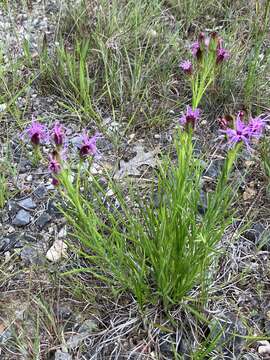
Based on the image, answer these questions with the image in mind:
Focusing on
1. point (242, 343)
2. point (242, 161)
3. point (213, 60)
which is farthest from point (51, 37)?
point (242, 343)

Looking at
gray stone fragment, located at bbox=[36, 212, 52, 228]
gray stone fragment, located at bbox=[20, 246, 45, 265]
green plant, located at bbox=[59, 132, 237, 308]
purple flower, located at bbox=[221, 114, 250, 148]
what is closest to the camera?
purple flower, located at bbox=[221, 114, 250, 148]

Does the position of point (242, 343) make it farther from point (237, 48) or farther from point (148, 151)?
point (237, 48)

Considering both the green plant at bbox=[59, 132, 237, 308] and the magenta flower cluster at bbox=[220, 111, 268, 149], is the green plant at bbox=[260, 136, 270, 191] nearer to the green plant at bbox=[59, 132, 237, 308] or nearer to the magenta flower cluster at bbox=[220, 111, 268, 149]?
the green plant at bbox=[59, 132, 237, 308]

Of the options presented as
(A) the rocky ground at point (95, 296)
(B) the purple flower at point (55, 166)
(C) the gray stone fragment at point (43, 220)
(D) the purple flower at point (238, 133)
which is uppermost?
(D) the purple flower at point (238, 133)

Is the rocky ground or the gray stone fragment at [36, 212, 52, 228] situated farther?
the gray stone fragment at [36, 212, 52, 228]

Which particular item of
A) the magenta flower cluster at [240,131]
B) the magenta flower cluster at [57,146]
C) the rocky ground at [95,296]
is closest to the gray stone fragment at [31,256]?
the rocky ground at [95,296]

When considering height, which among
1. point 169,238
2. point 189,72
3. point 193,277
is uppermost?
point 189,72

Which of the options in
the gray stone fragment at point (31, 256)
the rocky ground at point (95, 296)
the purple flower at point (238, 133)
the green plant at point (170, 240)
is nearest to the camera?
the purple flower at point (238, 133)

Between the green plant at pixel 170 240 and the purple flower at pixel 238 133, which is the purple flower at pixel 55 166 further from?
the purple flower at pixel 238 133

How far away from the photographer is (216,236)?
1.40 meters

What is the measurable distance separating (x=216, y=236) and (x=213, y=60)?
1.63 ft

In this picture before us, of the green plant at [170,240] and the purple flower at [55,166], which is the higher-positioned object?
the purple flower at [55,166]

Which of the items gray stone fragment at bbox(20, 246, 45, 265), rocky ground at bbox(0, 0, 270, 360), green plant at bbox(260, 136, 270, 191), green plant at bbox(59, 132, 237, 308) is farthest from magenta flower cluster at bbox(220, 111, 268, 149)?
gray stone fragment at bbox(20, 246, 45, 265)

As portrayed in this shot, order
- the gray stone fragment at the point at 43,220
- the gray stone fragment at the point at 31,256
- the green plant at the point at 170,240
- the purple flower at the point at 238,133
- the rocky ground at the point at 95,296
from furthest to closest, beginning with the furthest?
the gray stone fragment at the point at 43,220
the gray stone fragment at the point at 31,256
the rocky ground at the point at 95,296
the green plant at the point at 170,240
the purple flower at the point at 238,133
